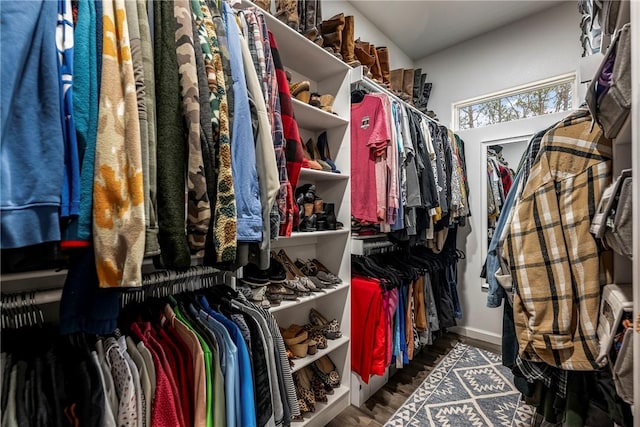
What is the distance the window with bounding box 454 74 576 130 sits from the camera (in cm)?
233

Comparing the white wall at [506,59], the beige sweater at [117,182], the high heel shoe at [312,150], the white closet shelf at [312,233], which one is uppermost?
the white wall at [506,59]

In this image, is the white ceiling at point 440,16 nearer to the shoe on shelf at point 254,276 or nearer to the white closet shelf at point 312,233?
the white closet shelf at point 312,233

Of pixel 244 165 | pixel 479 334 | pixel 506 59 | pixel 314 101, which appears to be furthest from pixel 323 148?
pixel 479 334

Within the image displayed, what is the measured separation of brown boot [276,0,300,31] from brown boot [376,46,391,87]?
3.19ft

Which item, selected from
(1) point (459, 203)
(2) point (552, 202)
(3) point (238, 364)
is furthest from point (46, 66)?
(1) point (459, 203)

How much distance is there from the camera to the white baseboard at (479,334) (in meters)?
2.55

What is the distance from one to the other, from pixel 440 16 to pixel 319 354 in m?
2.79

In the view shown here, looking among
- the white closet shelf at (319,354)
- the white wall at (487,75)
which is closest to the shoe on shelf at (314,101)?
the white closet shelf at (319,354)

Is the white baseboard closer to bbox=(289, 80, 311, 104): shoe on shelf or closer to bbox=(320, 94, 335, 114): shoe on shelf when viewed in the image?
bbox=(320, 94, 335, 114): shoe on shelf

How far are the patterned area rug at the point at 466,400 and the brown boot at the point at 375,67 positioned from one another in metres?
2.21

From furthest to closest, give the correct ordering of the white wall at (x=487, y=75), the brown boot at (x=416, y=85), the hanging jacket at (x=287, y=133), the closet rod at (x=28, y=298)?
the brown boot at (x=416, y=85) < the white wall at (x=487, y=75) < the hanging jacket at (x=287, y=133) < the closet rod at (x=28, y=298)

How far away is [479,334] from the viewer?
266 cm

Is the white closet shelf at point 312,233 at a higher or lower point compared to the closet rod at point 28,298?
higher

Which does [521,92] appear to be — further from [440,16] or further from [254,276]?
[254,276]
